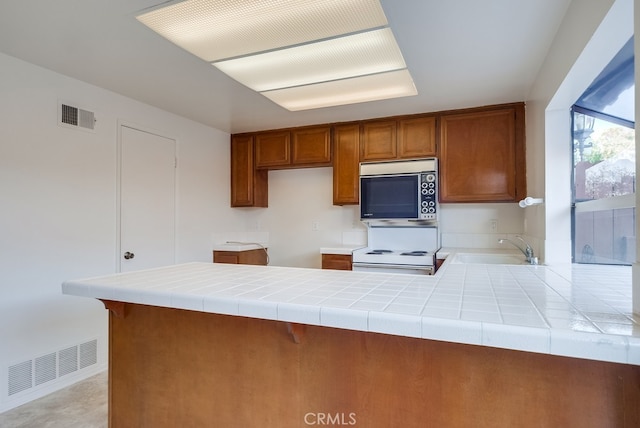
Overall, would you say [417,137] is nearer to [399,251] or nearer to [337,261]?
[399,251]

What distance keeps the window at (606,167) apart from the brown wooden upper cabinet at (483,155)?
36.4 inches

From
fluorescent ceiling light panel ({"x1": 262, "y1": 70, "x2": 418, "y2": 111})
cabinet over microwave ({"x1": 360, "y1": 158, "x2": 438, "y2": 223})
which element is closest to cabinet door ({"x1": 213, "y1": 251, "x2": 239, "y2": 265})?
cabinet over microwave ({"x1": 360, "y1": 158, "x2": 438, "y2": 223})

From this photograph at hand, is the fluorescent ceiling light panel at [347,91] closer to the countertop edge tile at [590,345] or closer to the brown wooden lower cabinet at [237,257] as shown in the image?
the countertop edge tile at [590,345]

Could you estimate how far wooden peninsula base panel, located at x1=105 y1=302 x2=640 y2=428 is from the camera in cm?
92

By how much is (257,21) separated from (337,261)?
7.75ft

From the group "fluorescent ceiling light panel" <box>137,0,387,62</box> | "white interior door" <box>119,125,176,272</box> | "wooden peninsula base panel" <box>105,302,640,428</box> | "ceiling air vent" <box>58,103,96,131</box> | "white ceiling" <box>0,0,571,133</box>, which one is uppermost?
"white ceiling" <box>0,0,571,133</box>

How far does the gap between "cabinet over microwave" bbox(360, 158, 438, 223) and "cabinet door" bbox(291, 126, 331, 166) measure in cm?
46

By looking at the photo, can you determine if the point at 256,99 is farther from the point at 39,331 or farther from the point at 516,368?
the point at 516,368

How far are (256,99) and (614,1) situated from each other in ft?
7.62

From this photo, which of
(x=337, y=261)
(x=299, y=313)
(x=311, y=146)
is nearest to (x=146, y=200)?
(x=311, y=146)

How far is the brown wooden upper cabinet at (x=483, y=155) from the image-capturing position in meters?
2.99

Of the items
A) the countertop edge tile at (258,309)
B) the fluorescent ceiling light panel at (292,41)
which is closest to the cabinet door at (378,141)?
the fluorescent ceiling light panel at (292,41)

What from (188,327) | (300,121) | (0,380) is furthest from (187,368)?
(300,121)

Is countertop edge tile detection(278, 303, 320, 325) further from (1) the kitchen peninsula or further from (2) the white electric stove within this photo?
(2) the white electric stove
